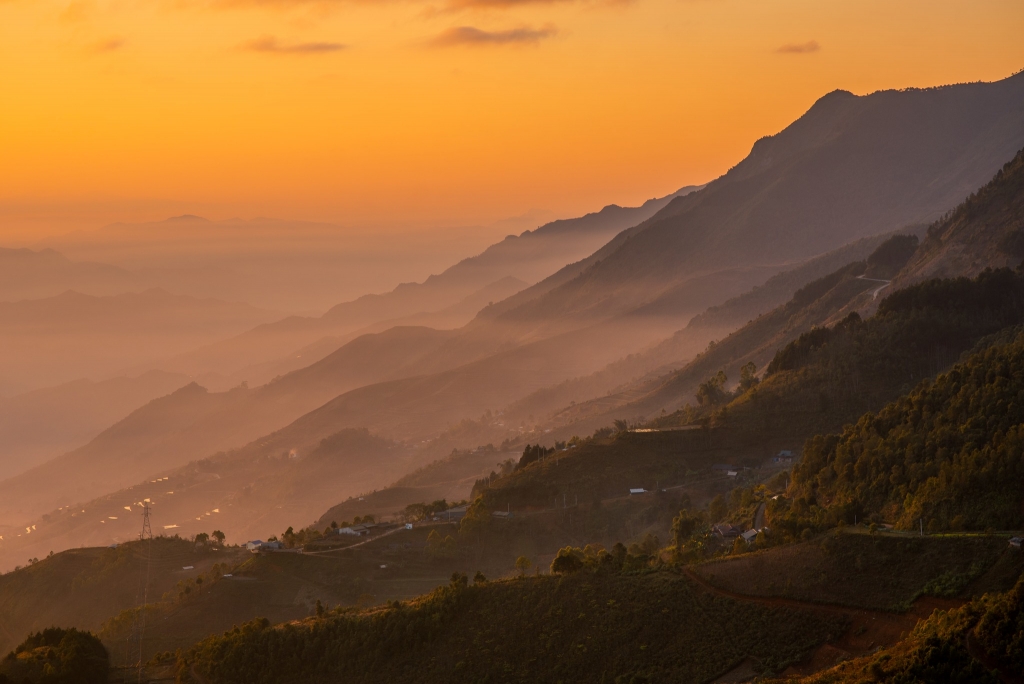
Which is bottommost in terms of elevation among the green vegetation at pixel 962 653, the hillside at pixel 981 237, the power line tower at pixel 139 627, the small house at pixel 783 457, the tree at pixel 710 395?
the green vegetation at pixel 962 653

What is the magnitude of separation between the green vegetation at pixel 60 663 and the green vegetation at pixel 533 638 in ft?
20.0

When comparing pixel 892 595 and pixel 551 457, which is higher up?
pixel 551 457

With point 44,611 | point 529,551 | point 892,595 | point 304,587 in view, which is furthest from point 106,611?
point 892,595

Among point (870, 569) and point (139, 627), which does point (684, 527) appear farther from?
point (139, 627)

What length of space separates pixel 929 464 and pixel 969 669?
3103 centimetres

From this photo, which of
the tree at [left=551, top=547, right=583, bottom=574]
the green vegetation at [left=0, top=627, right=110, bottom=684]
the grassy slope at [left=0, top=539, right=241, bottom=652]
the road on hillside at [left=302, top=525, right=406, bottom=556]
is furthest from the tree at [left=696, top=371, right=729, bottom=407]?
the green vegetation at [left=0, top=627, right=110, bottom=684]

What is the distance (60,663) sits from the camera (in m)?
72.2

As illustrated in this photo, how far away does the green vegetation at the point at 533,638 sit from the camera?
61.9 m

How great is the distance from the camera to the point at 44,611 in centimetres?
11425

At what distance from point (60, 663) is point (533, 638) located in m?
32.2

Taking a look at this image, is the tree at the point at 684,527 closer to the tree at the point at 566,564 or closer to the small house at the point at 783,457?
the tree at the point at 566,564

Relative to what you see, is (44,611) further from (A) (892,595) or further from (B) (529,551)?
(A) (892,595)

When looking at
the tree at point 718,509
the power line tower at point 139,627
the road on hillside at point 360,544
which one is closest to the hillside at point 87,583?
the power line tower at point 139,627

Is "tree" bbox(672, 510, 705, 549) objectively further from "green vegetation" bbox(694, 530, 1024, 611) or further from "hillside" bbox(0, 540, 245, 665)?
"hillside" bbox(0, 540, 245, 665)
